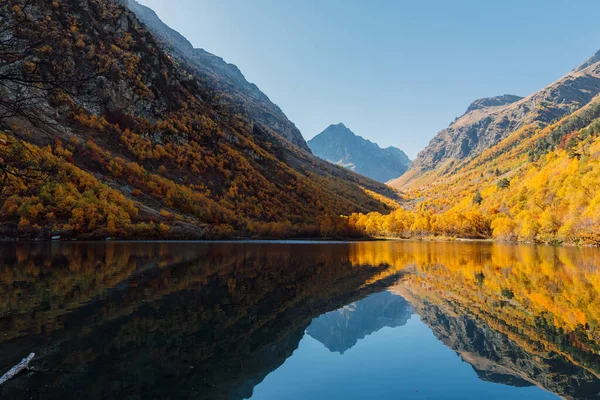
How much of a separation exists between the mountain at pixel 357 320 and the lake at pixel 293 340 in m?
0.11

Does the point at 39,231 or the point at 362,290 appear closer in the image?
the point at 362,290

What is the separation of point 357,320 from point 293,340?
519cm

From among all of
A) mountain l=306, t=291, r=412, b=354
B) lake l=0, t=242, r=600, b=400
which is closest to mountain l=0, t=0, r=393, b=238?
lake l=0, t=242, r=600, b=400

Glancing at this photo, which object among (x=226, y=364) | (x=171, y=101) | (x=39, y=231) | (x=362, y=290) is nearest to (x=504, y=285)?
(x=362, y=290)

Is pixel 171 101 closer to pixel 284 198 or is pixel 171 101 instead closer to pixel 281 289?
pixel 284 198

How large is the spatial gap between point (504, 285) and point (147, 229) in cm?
8845

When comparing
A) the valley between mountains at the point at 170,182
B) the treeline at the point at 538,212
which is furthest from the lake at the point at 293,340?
the treeline at the point at 538,212

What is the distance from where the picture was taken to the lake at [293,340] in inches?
416

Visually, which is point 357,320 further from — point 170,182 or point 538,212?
point 170,182

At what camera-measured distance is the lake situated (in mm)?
10570

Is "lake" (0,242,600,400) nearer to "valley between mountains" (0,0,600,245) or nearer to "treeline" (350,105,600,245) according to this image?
"valley between mountains" (0,0,600,245)

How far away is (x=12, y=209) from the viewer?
75.2 meters

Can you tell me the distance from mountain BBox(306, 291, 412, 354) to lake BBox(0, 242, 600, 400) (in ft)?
0.36

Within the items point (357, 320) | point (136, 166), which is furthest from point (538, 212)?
point (136, 166)
